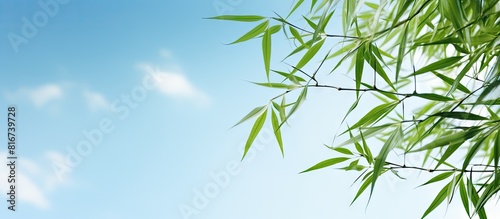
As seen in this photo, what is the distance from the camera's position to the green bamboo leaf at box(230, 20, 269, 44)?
1.19m

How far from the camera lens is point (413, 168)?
108cm

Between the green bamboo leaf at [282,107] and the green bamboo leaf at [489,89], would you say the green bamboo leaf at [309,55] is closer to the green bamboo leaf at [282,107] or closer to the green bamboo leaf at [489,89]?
the green bamboo leaf at [282,107]

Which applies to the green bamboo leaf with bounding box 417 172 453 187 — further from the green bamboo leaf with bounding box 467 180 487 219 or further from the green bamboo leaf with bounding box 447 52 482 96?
the green bamboo leaf with bounding box 447 52 482 96

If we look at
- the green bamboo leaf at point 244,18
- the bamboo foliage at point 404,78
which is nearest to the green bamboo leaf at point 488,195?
the bamboo foliage at point 404,78

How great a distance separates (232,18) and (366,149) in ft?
1.17

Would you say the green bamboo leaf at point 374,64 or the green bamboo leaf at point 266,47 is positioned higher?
the green bamboo leaf at point 266,47

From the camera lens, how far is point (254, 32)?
121cm

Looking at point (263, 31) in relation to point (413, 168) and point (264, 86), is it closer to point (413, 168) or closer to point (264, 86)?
point (264, 86)

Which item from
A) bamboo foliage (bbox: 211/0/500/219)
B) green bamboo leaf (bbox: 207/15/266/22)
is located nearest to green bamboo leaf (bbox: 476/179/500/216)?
bamboo foliage (bbox: 211/0/500/219)

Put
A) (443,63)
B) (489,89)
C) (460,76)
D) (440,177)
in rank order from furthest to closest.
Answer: (440,177) → (443,63) → (460,76) → (489,89)

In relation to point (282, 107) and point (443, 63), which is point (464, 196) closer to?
point (443, 63)

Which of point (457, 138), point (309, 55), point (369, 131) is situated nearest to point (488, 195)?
point (457, 138)

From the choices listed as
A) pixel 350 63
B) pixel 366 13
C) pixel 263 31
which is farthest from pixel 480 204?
pixel 366 13

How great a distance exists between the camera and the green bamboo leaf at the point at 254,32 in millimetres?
1189
